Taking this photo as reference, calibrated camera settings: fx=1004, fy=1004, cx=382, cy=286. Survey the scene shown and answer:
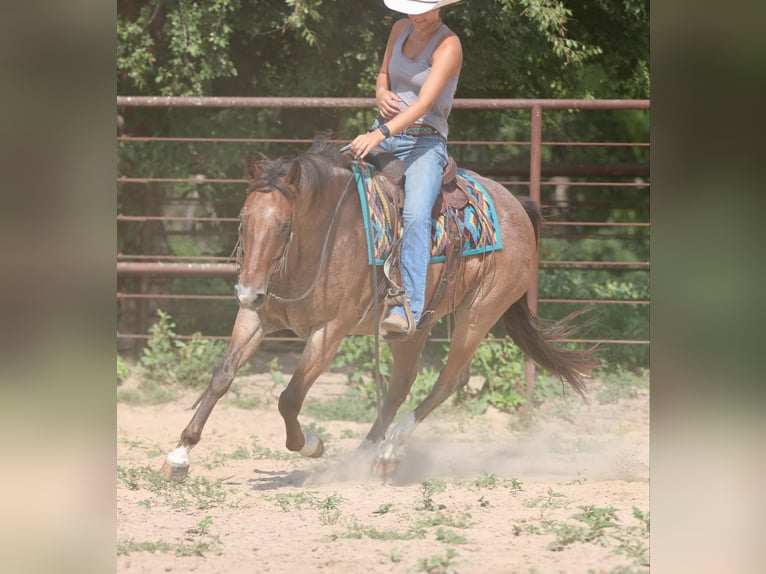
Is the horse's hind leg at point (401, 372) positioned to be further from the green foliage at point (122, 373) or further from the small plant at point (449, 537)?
the green foliage at point (122, 373)

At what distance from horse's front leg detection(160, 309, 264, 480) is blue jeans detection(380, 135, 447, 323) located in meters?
0.72

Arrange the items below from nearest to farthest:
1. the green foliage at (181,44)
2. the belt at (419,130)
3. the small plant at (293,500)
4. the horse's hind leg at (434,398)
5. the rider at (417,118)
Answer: the small plant at (293,500) < the rider at (417,118) < the belt at (419,130) < the horse's hind leg at (434,398) < the green foliage at (181,44)

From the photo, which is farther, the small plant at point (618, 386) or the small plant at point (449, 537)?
the small plant at point (618, 386)

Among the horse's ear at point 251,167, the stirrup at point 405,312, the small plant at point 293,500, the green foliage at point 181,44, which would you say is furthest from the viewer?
the green foliage at point 181,44

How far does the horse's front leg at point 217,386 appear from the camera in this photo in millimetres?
4734

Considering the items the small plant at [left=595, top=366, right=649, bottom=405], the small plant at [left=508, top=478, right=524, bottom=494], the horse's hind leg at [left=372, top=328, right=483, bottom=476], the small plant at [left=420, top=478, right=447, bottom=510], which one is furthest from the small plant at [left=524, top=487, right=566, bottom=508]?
the small plant at [left=595, top=366, right=649, bottom=405]

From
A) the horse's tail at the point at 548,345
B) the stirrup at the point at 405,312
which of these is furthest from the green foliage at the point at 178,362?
the stirrup at the point at 405,312

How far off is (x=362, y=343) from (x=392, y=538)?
388 cm

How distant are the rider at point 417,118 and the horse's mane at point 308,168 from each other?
19 cm

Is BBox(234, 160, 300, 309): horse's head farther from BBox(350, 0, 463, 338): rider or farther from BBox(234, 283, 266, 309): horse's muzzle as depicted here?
BBox(350, 0, 463, 338): rider

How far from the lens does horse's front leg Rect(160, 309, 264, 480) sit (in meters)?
4.73

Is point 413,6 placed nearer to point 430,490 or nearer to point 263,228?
point 263,228
